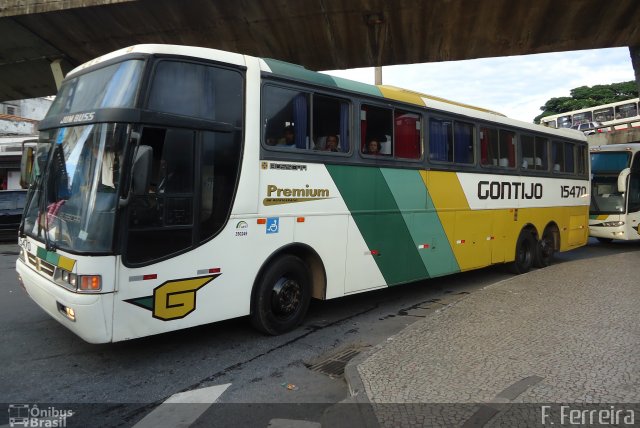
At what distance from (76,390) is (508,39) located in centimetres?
1296

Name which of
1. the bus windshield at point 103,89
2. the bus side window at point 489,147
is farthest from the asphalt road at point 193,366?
the bus side window at point 489,147

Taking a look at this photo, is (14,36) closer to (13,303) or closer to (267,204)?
(13,303)

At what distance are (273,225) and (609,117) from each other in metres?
33.6

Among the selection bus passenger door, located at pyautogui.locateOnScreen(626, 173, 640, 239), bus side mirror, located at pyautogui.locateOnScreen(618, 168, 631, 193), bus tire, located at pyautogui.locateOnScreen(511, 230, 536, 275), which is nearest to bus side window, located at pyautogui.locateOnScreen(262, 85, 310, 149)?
bus tire, located at pyautogui.locateOnScreen(511, 230, 536, 275)

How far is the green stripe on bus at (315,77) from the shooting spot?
5523 millimetres

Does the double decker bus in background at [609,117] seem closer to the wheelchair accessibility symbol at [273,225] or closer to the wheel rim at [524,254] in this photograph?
the wheel rim at [524,254]

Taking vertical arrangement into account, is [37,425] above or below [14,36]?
below

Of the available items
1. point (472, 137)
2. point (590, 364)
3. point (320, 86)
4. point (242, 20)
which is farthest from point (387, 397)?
point (242, 20)

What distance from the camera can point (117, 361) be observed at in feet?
15.7

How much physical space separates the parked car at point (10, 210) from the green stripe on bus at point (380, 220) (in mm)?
13414

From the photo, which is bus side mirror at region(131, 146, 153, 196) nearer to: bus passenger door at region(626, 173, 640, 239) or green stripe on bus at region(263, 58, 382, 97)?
green stripe on bus at region(263, 58, 382, 97)

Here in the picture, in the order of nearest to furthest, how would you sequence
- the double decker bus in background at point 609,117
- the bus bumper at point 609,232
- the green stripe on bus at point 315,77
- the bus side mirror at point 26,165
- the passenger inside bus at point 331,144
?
the green stripe on bus at point 315,77
the bus side mirror at point 26,165
the passenger inside bus at point 331,144
the bus bumper at point 609,232
the double decker bus in background at point 609,117

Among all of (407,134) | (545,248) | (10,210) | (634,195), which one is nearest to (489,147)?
(407,134)

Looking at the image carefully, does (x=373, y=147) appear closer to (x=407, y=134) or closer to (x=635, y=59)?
(x=407, y=134)
